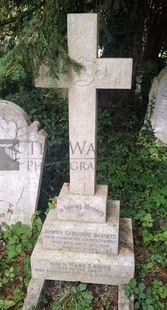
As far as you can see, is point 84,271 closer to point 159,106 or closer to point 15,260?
point 15,260

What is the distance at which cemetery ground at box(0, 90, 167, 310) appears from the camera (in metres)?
2.74

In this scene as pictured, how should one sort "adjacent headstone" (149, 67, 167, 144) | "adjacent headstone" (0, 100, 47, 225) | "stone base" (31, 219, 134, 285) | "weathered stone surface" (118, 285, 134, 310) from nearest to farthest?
"weathered stone surface" (118, 285, 134, 310), "stone base" (31, 219, 134, 285), "adjacent headstone" (0, 100, 47, 225), "adjacent headstone" (149, 67, 167, 144)

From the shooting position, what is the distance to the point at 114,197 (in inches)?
155

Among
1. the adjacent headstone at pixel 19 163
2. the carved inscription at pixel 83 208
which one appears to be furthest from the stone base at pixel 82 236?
the adjacent headstone at pixel 19 163

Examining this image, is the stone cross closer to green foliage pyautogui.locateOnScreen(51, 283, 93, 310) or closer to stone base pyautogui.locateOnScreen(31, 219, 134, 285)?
stone base pyautogui.locateOnScreen(31, 219, 134, 285)

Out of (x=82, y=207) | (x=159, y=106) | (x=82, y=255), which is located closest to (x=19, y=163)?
(x=82, y=207)

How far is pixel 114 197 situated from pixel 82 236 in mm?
1239

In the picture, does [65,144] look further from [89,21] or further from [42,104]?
[89,21]

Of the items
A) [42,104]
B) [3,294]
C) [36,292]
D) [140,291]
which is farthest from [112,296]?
[42,104]

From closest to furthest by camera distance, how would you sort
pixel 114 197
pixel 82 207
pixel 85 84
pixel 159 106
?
pixel 85 84
pixel 82 207
pixel 114 197
pixel 159 106

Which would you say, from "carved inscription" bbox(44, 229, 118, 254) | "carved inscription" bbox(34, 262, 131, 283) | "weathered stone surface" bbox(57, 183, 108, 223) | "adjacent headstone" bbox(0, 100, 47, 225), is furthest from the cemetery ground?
"weathered stone surface" bbox(57, 183, 108, 223)

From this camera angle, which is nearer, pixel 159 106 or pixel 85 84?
pixel 85 84

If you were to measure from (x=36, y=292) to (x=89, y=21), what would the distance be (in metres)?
2.29

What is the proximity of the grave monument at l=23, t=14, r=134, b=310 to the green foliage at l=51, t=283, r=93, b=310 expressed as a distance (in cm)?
10
